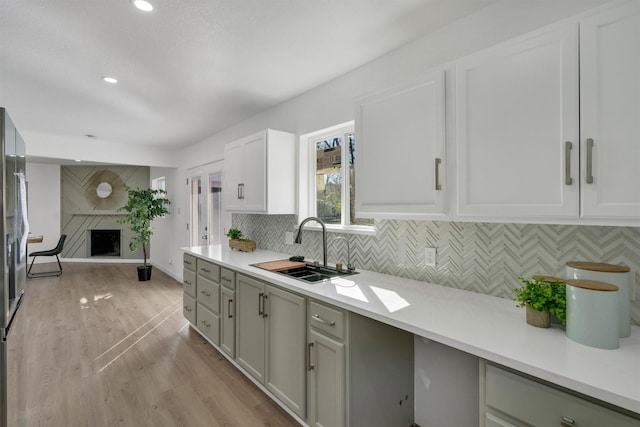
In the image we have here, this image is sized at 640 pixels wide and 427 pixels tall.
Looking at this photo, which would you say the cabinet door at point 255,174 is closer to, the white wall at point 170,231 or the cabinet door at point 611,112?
the cabinet door at point 611,112

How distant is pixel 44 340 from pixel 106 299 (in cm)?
148

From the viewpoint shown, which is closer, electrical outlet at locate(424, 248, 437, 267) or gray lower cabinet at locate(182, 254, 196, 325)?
electrical outlet at locate(424, 248, 437, 267)

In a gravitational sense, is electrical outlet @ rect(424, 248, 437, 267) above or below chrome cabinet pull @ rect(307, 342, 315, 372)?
above

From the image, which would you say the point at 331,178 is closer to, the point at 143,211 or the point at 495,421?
the point at 495,421

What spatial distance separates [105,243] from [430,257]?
8.38m

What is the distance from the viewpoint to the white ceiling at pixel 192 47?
175 cm

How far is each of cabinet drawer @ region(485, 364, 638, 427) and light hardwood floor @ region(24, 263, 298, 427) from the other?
54.4 inches

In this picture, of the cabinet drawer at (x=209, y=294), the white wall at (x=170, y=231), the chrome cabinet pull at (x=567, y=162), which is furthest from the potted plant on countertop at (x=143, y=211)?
the chrome cabinet pull at (x=567, y=162)

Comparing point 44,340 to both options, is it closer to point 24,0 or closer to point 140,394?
point 140,394

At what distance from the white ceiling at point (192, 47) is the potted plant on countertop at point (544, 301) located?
1.48 meters

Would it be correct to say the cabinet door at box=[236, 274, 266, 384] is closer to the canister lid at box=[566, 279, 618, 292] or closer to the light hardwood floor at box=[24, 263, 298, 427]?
the light hardwood floor at box=[24, 263, 298, 427]

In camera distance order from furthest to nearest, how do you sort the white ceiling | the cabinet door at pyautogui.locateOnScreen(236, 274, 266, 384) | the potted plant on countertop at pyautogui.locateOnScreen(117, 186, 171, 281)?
the potted plant on countertop at pyautogui.locateOnScreen(117, 186, 171, 281) < the cabinet door at pyautogui.locateOnScreen(236, 274, 266, 384) < the white ceiling

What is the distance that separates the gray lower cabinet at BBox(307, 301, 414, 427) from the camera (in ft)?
5.17

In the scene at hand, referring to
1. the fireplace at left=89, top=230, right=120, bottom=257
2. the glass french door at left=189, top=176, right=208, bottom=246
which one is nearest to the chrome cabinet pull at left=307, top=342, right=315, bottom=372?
the glass french door at left=189, top=176, right=208, bottom=246
